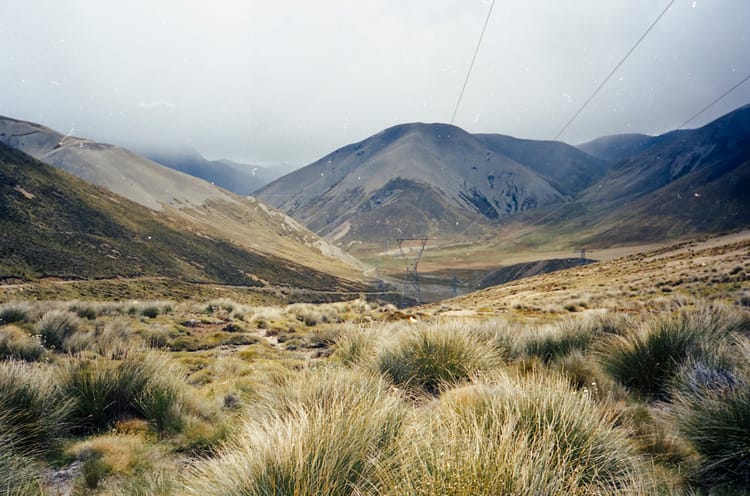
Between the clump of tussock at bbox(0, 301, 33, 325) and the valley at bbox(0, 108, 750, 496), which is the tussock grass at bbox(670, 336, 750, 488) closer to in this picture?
the valley at bbox(0, 108, 750, 496)

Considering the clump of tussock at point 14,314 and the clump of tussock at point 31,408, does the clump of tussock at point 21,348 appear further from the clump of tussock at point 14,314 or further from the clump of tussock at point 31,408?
the clump of tussock at point 14,314

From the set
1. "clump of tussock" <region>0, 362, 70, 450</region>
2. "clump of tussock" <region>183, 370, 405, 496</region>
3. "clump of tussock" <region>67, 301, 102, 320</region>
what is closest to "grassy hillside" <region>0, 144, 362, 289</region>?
"clump of tussock" <region>67, 301, 102, 320</region>

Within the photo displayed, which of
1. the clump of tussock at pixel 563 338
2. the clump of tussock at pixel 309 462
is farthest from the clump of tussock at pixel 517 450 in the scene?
the clump of tussock at pixel 563 338

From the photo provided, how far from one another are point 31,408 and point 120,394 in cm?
113

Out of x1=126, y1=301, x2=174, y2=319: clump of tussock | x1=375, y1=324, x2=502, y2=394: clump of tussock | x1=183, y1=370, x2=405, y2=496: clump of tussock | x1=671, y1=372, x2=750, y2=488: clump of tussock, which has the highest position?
x1=671, y1=372, x2=750, y2=488: clump of tussock

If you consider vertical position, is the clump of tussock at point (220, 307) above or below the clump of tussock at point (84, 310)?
below

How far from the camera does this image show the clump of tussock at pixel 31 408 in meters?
4.40

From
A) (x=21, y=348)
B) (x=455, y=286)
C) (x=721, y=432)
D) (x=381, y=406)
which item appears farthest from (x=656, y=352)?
(x=455, y=286)

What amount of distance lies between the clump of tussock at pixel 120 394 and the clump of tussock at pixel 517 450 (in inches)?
155

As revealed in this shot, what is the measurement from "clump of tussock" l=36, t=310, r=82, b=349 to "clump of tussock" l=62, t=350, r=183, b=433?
5780mm

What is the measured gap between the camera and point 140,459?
170 inches

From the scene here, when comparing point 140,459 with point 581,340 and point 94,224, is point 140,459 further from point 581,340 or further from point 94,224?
point 94,224

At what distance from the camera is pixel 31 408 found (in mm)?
4688

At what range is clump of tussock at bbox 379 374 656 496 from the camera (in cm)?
228
